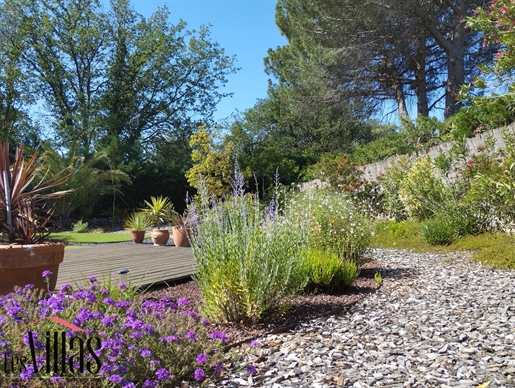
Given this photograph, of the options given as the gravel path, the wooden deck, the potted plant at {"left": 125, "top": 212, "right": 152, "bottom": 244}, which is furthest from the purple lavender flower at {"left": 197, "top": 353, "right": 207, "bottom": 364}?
the potted plant at {"left": 125, "top": 212, "right": 152, "bottom": 244}

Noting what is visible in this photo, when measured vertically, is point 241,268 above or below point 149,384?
above

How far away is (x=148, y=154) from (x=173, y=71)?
428 cm

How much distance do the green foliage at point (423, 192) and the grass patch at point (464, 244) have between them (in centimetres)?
32

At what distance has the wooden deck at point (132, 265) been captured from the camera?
173 inches

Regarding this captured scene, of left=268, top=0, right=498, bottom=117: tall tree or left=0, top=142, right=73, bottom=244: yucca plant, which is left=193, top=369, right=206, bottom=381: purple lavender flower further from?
left=268, top=0, right=498, bottom=117: tall tree

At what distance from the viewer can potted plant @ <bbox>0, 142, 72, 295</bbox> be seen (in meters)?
3.32

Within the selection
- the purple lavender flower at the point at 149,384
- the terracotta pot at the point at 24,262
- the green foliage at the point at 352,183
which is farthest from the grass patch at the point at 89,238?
the purple lavender flower at the point at 149,384

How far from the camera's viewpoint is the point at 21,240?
3.54 metres

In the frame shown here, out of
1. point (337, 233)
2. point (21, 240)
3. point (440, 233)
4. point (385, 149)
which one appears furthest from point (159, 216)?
point (385, 149)

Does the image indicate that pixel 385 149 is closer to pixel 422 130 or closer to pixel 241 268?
pixel 422 130

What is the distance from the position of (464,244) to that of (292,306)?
385 centimetres

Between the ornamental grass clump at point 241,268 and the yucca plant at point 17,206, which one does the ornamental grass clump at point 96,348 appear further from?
the yucca plant at point 17,206

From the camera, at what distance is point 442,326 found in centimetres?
310

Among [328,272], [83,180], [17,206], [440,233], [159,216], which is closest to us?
[17,206]
